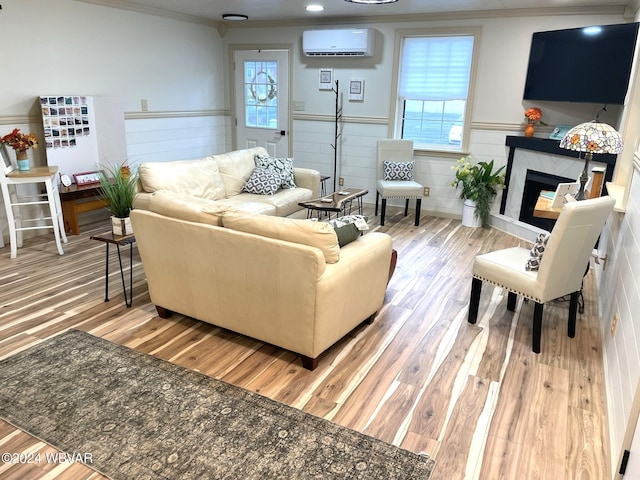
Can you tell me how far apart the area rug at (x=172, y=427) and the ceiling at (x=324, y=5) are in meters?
4.22

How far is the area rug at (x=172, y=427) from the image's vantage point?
1.98m

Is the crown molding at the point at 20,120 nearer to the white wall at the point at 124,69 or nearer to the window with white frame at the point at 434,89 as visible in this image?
the white wall at the point at 124,69

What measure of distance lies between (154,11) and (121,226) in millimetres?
3684

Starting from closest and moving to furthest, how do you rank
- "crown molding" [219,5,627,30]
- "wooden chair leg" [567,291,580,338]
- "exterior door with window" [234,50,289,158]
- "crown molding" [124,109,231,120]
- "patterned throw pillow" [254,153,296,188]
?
"wooden chair leg" [567,291,580,338], "crown molding" [219,5,627,30], "patterned throw pillow" [254,153,296,188], "crown molding" [124,109,231,120], "exterior door with window" [234,50,289,158]

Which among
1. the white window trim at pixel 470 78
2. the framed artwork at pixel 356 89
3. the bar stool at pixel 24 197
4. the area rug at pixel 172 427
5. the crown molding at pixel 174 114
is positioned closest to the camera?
the area rug at pixel 172 427

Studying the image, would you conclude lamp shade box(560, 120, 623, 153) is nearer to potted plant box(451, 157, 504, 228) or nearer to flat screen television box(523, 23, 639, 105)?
flat screen television box(523, 23, 639, 105)

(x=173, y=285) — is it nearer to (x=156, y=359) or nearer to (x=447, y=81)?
(x=156, y=359)

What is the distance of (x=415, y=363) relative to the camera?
2.83 metres

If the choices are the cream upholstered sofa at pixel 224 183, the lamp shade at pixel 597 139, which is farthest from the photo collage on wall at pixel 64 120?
the lamp shade at pixel 597 139

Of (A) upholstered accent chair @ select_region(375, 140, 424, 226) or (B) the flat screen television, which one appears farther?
(A) upholstered accent chair @ select_region(375, 140, 424, 226)

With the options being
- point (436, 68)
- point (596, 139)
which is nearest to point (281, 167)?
point (436, 68)

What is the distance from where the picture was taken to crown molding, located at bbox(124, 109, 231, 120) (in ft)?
19.1

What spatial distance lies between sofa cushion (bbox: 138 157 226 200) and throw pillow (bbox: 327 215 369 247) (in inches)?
79.3

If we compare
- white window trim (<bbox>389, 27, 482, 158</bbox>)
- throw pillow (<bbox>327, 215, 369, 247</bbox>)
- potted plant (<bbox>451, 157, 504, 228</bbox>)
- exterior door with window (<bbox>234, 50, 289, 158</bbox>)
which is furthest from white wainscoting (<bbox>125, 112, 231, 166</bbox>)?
throw pillow (<bbox>327, 215, 369, 247</bbox>)
